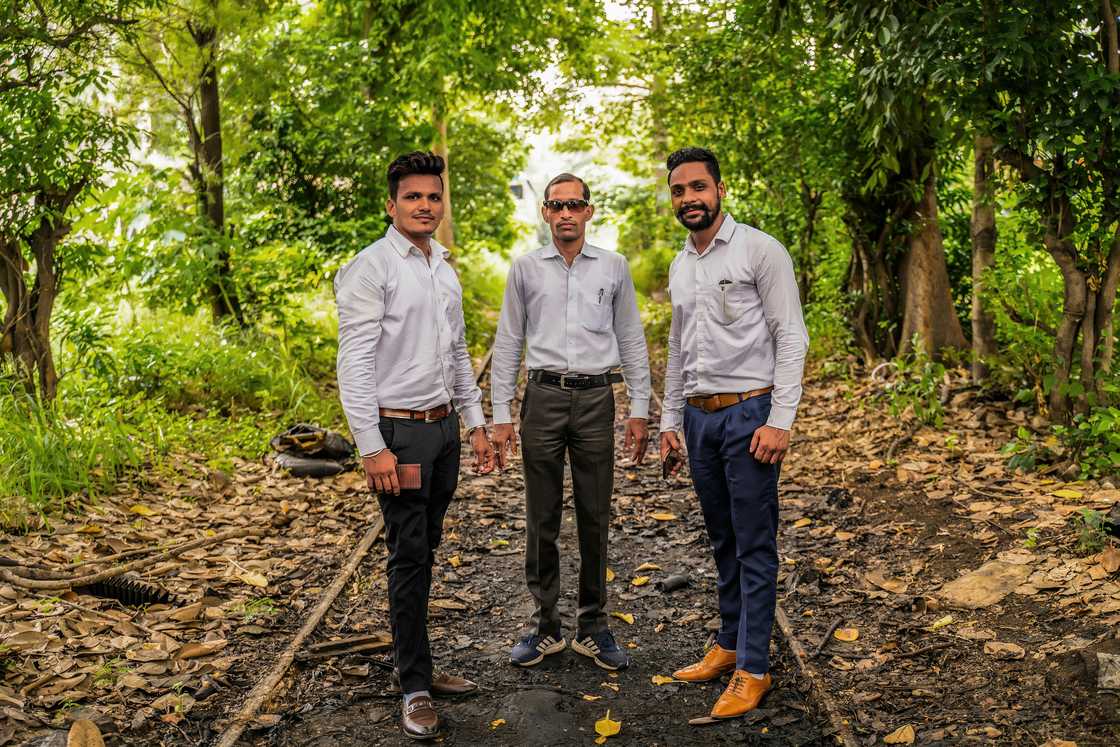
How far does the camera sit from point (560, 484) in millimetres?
5133

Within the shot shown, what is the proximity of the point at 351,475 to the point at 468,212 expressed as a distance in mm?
16930

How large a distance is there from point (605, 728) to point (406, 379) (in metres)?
1.76

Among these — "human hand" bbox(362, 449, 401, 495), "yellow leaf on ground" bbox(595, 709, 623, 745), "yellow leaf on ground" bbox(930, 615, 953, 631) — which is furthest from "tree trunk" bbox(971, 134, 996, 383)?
"human hand" bbox(362, 449, 401, 495)

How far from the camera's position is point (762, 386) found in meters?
4.54

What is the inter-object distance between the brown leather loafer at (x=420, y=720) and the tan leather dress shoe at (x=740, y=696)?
1233 millimetres

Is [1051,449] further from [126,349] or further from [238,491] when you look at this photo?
[126,349]

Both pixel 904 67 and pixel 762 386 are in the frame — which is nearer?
pixel 762 386

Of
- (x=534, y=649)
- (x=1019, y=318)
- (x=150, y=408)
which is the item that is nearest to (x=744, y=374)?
(x=534, y=649)

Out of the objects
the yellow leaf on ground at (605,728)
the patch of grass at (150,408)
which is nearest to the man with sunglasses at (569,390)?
the yellow leaf on ground at (605,728)

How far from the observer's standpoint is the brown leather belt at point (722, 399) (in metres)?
4.54

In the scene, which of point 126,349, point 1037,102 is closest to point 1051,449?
point 1037,102

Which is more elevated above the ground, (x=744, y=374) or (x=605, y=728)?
(x=744, y=374)

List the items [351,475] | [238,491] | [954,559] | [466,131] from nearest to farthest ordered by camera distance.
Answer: [954,559] < [238,491] < [351,475] < [466,131]

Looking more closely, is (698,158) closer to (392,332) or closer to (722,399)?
(722,399)
